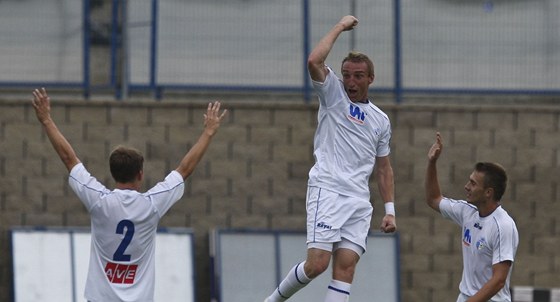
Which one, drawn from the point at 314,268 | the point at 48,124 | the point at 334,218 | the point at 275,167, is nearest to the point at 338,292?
the point at 314,268

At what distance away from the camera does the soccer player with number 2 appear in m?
8.24

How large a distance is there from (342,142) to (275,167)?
16.7ft

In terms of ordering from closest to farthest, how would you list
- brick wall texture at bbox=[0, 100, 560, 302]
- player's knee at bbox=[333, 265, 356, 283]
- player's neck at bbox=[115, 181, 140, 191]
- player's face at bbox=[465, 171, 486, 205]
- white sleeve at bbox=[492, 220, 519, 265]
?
player's neck at bbox=[115, 181, 140, 191]
white sleeve at bbox=[492, 220, 519, 265]
player's face at bbox=[465, 171, 486, 205]
player's knee at bbox=[333, 265, 356, 283]
brick wall texture at bbox=[0, 100, 560, 302]

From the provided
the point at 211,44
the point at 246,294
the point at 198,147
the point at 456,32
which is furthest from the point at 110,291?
the point at 456,32

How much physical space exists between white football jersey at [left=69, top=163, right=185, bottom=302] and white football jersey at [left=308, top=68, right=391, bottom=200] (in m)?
1.58

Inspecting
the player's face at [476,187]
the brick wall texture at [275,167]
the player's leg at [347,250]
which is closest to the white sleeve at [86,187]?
the player's leg at [347,250]

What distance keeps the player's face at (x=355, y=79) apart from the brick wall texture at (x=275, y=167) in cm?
503

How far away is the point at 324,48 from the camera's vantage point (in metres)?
9.04

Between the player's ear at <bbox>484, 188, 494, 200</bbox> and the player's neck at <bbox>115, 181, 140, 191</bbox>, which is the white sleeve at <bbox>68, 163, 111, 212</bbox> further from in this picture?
the player's ear at <bbox>484, 188, 494, 200</bbox>

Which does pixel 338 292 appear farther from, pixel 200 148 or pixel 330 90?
pixel 200 148

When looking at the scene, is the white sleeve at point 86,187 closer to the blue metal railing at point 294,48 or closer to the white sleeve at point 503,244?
the white sleeve at point 503,244

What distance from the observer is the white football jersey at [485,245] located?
30.0 feet

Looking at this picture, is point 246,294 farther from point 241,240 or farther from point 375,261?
point 375,261

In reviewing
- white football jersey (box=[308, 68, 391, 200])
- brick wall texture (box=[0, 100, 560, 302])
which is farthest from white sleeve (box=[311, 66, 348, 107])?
brick wall texture (box=[0, 100, 560, 302])
